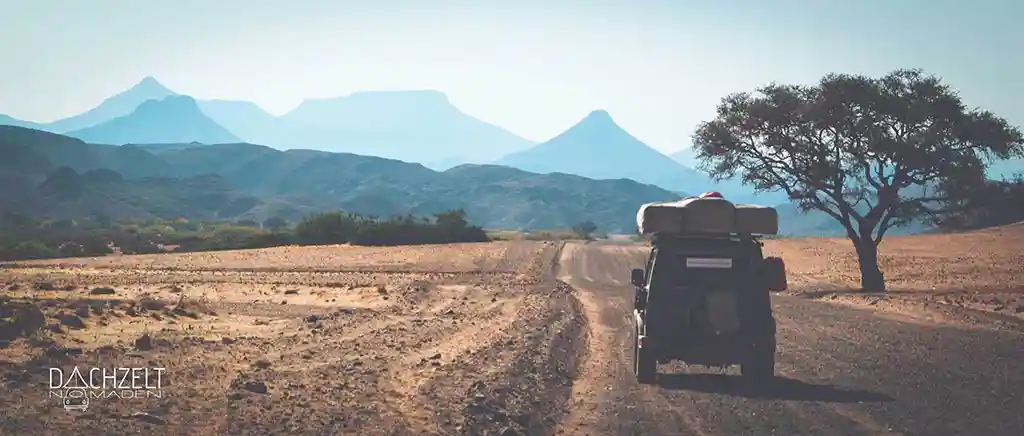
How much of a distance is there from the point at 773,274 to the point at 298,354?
8291 mm

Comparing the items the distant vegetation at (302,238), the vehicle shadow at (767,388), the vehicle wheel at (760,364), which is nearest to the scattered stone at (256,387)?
the vehicle shadow at (767,388)

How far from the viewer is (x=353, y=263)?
5706cm

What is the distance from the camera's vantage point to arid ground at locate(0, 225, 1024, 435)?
456 inches

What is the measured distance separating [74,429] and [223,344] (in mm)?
8708

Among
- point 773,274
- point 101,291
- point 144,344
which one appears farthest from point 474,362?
point 101,291

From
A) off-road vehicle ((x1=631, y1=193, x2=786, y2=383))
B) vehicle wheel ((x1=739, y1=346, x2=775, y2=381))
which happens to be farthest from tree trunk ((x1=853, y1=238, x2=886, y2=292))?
vehicle wheel ((x1=739, y1=346, x2=775, y2=381))

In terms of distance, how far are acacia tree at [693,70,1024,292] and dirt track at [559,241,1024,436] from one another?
12.1 metres

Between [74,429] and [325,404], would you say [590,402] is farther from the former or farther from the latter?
[74,429]

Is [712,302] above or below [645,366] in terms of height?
above

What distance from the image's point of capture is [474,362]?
56.4 ft

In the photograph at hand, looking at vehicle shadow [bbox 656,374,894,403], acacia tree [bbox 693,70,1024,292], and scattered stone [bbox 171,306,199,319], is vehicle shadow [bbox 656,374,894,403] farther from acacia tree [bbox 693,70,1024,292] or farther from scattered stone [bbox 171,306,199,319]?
acacia tree [bbox 693,70,1024,292]

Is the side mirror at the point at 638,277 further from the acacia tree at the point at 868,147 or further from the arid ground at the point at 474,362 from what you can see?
the acacia tree at the point at 868,147

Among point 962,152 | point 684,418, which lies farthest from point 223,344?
point 962,152

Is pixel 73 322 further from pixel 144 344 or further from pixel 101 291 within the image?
pixel 101 291
